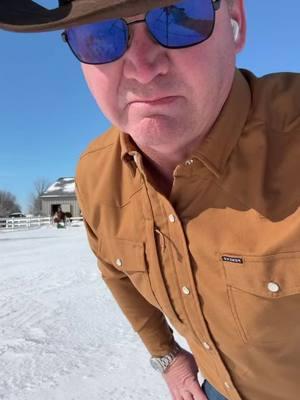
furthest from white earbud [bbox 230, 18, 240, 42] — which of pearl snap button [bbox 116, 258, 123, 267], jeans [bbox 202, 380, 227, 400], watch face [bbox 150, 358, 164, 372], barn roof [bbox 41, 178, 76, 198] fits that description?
barn roof [bbox 41, 178, 76, 198]

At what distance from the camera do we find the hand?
1966 mm

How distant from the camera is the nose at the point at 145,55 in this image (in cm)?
111

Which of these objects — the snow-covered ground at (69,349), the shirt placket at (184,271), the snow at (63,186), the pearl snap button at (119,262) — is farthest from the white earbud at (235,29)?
the snow at (63,186)

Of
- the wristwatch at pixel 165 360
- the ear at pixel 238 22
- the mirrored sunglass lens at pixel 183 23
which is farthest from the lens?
the wristwatch at pixel 165 360

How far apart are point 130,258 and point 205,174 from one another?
1.72 feet

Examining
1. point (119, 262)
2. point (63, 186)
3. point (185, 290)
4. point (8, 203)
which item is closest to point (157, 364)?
point (119, 262)

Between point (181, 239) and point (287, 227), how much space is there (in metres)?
0.34

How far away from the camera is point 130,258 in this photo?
5.48 ft

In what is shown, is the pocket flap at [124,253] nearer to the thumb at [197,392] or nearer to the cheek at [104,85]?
the cheek at [104,85]

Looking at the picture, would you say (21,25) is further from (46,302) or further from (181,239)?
(46,302)

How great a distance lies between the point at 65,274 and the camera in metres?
7.25

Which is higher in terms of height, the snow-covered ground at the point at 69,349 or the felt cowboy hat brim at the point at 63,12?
the felt cowboy hat brim at the point at 63,12

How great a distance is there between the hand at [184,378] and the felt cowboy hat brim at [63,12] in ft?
5.39

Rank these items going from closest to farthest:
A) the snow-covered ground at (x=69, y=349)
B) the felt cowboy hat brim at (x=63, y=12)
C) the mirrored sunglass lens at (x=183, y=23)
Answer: the felt cowboy hat brim at (x=63, y=12) < the mirrored sunglass lens at (x=183, y=23) < the snow-covered ground at (x=69, y=349)
